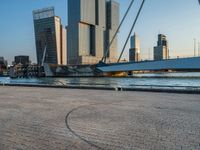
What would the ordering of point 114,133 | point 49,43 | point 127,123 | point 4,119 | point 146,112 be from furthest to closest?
point 49,43 → point 146,112 → point 4,119 → point 127,123 → point 114,133

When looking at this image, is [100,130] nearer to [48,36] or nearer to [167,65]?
[167,65]

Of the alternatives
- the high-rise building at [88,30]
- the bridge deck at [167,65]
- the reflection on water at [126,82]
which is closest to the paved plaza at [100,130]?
the reflection on water at [126,82]

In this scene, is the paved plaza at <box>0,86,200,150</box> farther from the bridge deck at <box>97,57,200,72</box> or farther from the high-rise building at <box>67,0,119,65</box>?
the high-rise building at <box>67,0,119,65</box>

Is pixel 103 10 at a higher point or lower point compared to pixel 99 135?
higher

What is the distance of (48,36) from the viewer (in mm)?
113750

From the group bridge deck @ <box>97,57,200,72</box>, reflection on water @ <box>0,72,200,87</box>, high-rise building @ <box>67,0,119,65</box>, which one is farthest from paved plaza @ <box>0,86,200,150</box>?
high-rise building @ <box>67,0,119,65</box>

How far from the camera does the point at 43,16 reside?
121 metres

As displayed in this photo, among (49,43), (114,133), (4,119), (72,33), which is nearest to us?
(114,133)

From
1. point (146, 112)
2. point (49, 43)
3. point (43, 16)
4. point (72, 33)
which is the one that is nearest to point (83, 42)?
point (72, 33)

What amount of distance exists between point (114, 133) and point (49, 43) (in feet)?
379

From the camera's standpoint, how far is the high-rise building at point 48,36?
114812 millimetres

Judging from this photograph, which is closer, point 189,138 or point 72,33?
point 189,138

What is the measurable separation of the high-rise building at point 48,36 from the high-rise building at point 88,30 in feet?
26.9

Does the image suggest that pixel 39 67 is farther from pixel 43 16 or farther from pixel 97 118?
pixel 97 118
